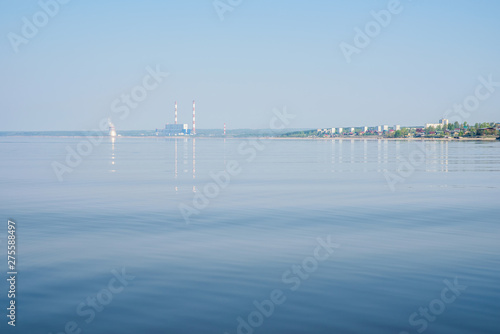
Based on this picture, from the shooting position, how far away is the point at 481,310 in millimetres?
7488

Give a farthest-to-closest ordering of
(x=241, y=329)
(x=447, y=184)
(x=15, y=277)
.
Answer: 1. (x=447, y=184)
2. (x=15, y=277)
3. (x=241, y=329)

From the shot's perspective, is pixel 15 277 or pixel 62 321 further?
pixel 15 277

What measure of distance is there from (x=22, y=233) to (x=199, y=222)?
4.55m

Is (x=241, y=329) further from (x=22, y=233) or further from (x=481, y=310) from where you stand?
(x=22, y=233)

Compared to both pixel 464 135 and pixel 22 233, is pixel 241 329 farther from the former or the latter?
pixel 464 135

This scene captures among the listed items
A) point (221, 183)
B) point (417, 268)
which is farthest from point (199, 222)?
point (221, 183)

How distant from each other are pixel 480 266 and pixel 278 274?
376cm

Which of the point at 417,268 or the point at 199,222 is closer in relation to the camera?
the point at 417,268

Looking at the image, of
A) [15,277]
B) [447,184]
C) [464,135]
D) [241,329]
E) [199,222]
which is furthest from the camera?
[464,135]

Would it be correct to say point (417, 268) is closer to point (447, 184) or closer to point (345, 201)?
point (345, 201)

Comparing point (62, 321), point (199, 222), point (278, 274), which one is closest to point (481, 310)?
point (278, 274)

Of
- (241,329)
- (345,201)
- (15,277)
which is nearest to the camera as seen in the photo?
(241,329)

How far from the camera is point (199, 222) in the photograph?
49.1 feet

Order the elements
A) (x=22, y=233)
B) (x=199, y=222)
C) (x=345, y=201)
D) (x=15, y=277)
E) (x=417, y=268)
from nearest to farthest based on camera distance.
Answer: (x=15, y=277) → (x=417, y=268) → (x=22, y=233) → (x=199, y=222) → (x=345, y=201)
